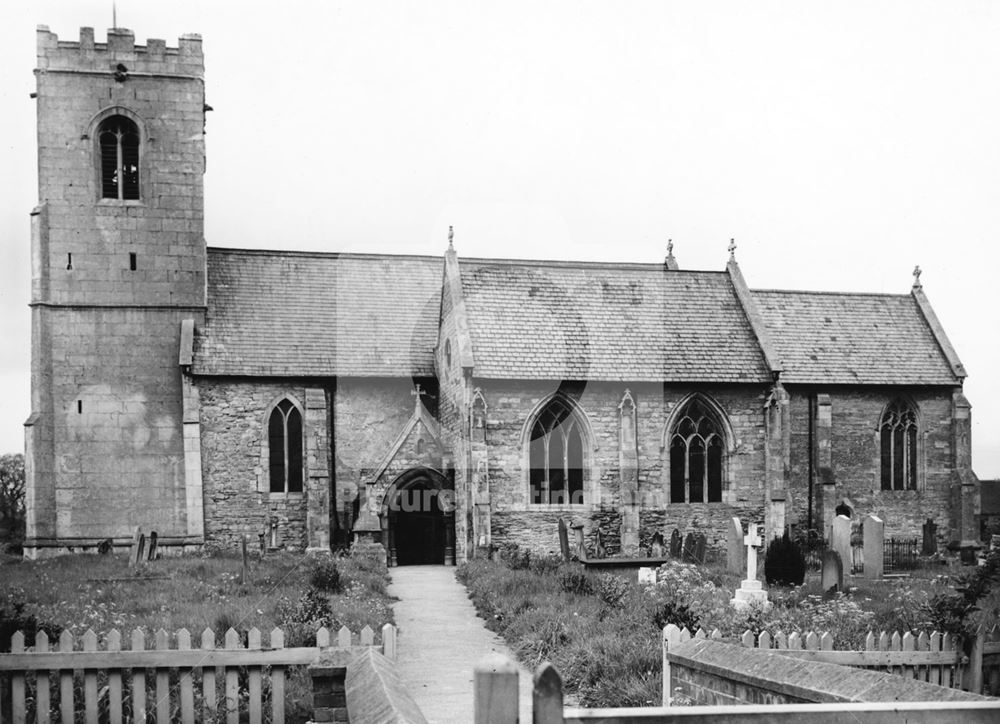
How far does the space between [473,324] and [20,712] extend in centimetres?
2058

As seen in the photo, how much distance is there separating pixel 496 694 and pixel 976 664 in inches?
296

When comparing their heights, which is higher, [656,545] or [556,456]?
[556,456]

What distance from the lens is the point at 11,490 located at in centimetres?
6275

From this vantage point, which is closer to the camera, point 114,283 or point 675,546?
point 675,546

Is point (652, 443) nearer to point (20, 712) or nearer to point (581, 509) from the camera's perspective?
point (581, 509)

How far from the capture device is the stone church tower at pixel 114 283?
1112 inches

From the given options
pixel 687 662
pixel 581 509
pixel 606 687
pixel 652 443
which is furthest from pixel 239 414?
pixel 687 662

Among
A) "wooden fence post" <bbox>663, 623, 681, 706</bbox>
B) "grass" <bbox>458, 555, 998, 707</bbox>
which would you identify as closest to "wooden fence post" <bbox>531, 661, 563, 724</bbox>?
"wooden fence post" <bbox>663, 623, 681, 706</bbox>

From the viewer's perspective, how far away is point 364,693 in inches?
237

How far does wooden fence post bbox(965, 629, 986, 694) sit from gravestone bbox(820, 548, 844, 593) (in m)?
10.2

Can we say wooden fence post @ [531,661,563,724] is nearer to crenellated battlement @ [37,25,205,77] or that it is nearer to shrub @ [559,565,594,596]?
shrub @ [559,565,594,596]

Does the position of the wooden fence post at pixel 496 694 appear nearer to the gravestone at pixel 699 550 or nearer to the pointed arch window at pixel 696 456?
the gravestone at pixel 699 550

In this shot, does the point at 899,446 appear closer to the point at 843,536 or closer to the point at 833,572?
the point at 843,536

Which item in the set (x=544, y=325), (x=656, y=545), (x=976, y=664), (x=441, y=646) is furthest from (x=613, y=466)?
(x=976, y=664)
